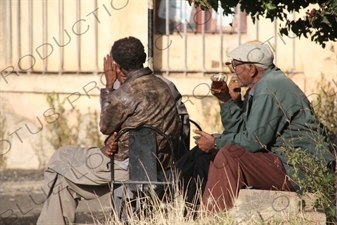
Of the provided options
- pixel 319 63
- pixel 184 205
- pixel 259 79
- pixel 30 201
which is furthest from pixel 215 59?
pixel 184 205

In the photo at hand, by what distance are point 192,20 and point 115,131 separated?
4229 millimetres

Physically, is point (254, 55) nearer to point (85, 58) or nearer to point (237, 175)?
point (237, 175)

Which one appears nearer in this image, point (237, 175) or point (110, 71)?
point (237, 175)

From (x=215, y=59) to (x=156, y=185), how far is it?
4.42 metres

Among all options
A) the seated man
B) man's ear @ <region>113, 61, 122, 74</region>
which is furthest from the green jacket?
man's ear @ <region>113, 61, 122, 74</region>

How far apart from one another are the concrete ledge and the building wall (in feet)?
14.5

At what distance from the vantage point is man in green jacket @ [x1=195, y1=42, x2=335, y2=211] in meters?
6.16

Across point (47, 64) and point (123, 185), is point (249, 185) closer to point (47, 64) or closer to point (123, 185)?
point (123, 185)

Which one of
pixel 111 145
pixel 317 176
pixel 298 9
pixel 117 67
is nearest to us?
pixel 317 176

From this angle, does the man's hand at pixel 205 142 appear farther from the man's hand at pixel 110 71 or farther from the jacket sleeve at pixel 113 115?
the man's hand at pixel 110 71

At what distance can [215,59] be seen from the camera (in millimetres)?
10688

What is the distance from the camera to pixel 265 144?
20.6 feet

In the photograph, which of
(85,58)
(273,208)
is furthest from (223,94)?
(85,58)

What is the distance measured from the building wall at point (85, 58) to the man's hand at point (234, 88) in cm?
343
